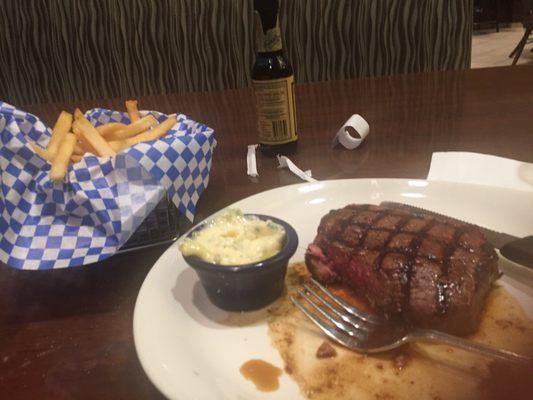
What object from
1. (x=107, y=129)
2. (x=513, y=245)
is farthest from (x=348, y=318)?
(x=107, y=129)

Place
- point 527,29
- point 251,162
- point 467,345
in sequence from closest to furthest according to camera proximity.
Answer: point 467,345, point 251,162, point 527,29

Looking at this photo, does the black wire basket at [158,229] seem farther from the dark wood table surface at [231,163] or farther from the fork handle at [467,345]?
the fork handle at [467,345]

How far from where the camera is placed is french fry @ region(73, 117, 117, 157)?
1603mm

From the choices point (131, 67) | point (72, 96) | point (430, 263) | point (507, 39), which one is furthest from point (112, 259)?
point (507, 39)

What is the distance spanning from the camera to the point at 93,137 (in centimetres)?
164

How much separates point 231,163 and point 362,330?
115cm

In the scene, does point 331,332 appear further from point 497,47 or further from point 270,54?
point 497,47

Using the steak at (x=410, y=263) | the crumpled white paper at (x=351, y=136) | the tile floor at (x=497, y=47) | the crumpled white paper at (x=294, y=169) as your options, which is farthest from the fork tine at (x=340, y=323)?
the tile floor at (x=497, y=47)

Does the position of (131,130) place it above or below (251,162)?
above

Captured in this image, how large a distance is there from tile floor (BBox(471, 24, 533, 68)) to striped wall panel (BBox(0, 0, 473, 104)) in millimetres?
5654

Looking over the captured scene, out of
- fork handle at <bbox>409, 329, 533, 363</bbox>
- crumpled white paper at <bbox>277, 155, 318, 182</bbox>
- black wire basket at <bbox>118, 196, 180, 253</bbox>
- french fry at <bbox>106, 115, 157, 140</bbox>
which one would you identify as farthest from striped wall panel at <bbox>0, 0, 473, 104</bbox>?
fork handle at <bbox>409, 329, 533, 363</bbox>

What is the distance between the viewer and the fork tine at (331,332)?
1.14 metres

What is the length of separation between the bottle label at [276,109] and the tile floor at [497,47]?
320 inches

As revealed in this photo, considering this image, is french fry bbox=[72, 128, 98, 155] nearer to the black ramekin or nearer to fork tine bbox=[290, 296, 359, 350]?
the black ramekin
